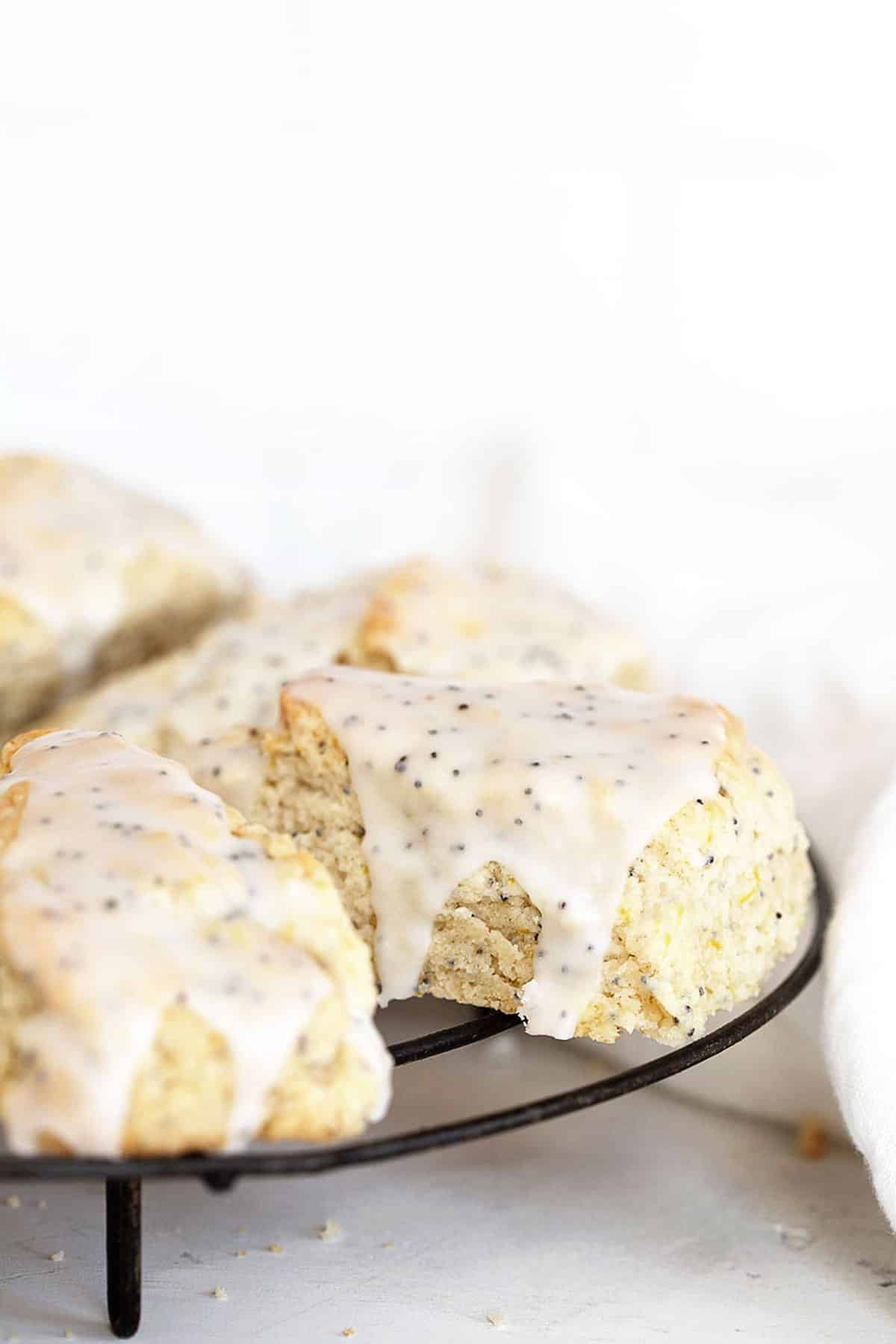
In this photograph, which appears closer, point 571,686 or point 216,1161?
point 216,1161

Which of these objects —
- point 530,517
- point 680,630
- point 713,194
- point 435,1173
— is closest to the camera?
point 435,1173

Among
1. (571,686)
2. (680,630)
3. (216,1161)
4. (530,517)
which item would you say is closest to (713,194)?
(530,517)

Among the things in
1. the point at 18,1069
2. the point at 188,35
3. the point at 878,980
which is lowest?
the point at 878,980

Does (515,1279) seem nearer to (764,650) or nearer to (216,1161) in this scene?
(216,1161)

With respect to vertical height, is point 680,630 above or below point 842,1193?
above

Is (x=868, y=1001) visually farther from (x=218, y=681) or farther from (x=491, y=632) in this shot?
(x=218, y=681)

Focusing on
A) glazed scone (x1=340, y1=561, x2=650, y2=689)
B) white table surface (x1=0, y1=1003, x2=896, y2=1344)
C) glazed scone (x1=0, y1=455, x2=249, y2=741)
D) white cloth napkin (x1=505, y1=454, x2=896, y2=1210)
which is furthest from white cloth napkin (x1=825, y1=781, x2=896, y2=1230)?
glazed scone (x1=0, y1=455, x2=249, y2=741)

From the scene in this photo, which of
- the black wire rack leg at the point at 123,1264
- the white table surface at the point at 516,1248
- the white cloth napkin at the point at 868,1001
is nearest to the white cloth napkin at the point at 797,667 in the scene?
the white cloth napkin at the point at 868,1001
